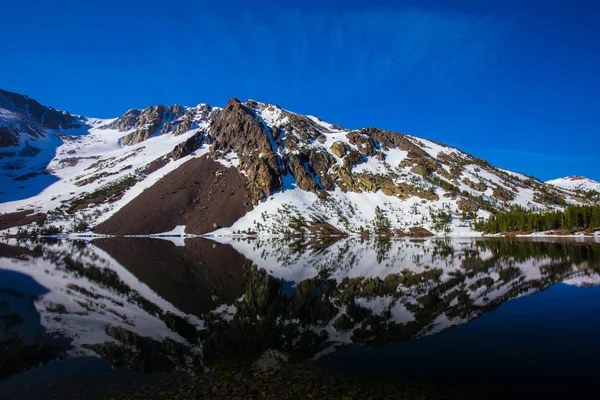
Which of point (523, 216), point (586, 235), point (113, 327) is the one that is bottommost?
point (113, 327)

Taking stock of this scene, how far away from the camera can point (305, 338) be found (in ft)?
61.4

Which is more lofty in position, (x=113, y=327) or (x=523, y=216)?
(x=523, y=216)

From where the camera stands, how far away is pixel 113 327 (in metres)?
21.7

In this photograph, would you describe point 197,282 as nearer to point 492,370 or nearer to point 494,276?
point 492,370

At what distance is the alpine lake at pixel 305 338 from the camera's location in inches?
509

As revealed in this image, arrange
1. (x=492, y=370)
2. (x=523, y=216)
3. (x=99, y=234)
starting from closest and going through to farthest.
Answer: (x=492, y=370), (x=523, y=216), (x=99, y=234)

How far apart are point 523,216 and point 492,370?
535 feet

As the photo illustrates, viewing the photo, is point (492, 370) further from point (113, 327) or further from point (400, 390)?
point (113, 327)

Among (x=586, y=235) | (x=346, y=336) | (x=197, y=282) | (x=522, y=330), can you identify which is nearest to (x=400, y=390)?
(x=346, y=336)

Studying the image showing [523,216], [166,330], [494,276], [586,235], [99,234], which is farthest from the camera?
[99,234]

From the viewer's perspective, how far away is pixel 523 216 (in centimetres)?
14600

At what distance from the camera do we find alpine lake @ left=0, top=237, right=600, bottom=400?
1293 centimetres

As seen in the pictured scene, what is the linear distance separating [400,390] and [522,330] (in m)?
12.3

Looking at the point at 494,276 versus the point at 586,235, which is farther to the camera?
the point at 586,235
